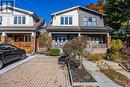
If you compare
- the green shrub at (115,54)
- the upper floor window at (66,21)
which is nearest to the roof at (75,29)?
the upper floor window at (66,21)

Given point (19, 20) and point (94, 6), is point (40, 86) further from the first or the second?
point (94, 6)

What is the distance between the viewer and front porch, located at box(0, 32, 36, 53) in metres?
30.0

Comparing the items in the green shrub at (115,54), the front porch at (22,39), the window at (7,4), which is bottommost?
the green shrub at (115,54)

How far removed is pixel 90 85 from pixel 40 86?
96.7 inches

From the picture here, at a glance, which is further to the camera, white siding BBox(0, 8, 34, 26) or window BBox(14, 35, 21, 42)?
window BBox(14, 35, 21, 42)

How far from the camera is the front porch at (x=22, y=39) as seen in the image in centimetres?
2996

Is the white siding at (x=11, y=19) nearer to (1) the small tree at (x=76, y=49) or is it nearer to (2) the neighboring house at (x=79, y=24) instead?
(2) the neighboring house at (x=79, y=24)

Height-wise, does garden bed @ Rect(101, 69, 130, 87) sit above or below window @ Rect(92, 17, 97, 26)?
below

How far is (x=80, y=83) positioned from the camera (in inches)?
367

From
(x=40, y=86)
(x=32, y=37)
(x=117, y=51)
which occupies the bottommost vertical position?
(x=40, y=86)

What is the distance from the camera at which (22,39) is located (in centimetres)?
3353

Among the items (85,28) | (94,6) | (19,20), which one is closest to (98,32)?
(85,28)

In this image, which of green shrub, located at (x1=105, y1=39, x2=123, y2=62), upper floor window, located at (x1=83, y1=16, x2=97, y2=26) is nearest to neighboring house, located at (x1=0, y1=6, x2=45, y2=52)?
upper floor window, located at (x1=83, y1=16, x2=97, y2=26)

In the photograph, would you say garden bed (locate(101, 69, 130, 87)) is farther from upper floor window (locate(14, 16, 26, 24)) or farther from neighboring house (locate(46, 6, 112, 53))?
upper floor window (locate(14, 16, 26, 24))
